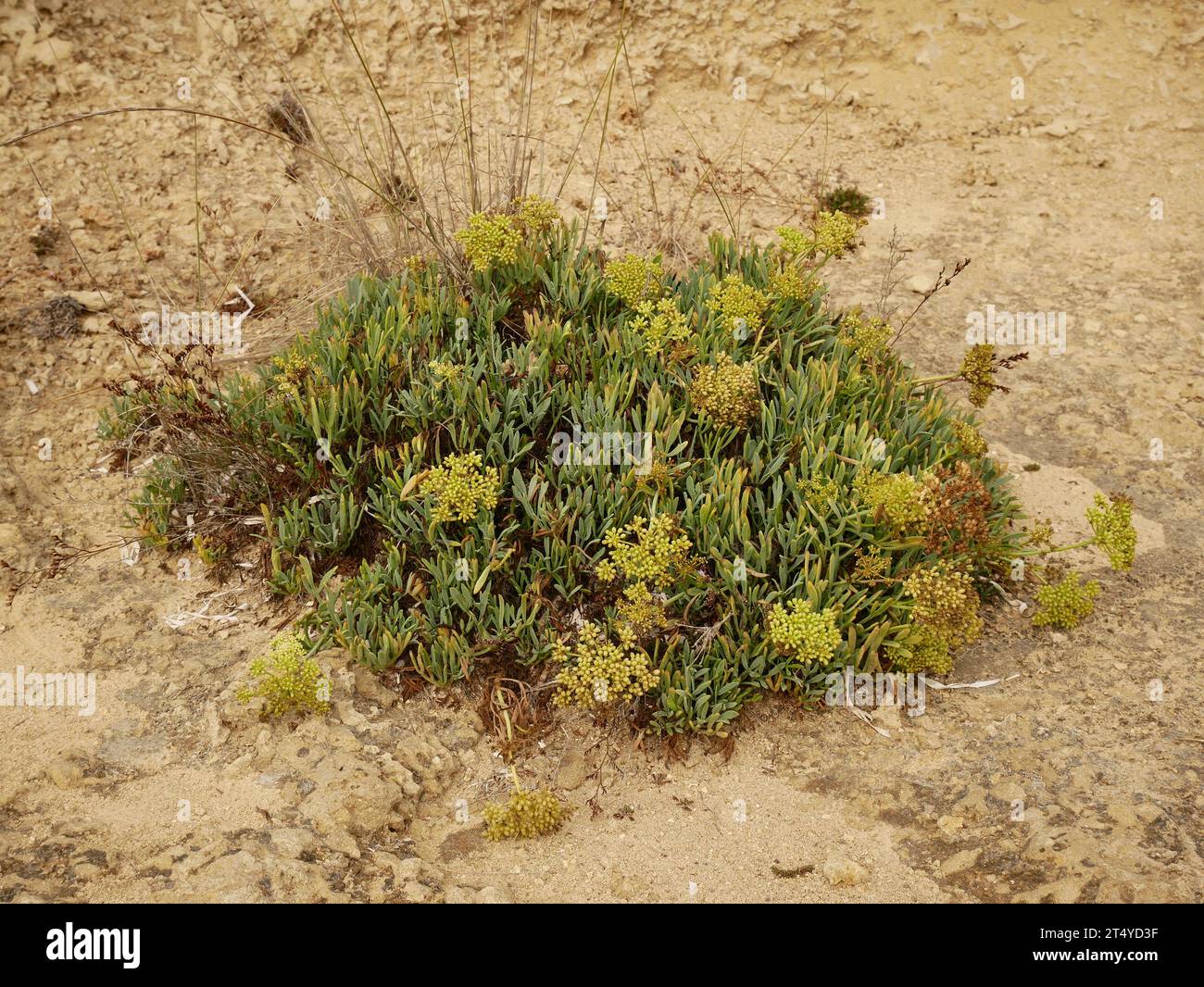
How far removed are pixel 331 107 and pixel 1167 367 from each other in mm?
6197

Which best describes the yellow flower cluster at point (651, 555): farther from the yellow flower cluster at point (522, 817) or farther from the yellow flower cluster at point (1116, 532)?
the yellow flower cluster at point (1116, 532)

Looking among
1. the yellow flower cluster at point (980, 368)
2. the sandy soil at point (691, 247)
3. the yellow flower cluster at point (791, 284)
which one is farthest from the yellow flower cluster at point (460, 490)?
the yellow flower cluster at point (980, 368)

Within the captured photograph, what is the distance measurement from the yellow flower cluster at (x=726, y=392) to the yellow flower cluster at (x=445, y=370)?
40.6 inches

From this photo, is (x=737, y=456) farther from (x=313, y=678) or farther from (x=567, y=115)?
(x=567, y=115)

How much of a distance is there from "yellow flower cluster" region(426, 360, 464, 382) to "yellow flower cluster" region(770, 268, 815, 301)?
1.63 meters

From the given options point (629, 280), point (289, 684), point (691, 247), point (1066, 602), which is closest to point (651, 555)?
point (289, 684)

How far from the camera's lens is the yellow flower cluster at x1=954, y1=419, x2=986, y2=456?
4570 millimetres

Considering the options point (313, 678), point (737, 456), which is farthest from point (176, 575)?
point (737, 456)

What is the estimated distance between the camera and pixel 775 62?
830 centimetres

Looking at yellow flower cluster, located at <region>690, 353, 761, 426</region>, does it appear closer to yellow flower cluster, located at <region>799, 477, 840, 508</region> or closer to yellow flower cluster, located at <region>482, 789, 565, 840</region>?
yellow flower cluster, located at <region>799, 477, 840, 508</region>

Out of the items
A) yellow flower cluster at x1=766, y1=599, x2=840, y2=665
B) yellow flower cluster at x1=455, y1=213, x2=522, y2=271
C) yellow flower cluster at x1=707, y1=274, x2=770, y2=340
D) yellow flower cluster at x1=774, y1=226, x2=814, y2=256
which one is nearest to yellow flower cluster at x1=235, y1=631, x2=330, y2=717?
yellow flower cluster at x1=766, y1=599, x2=840, y2=665

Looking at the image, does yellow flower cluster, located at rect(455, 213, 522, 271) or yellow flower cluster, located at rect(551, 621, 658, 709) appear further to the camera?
yellow flower cluster, located at rect(455, 213, 522, 271)

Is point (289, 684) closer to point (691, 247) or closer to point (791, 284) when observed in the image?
point (791, 284)

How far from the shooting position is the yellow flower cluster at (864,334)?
4750mm
